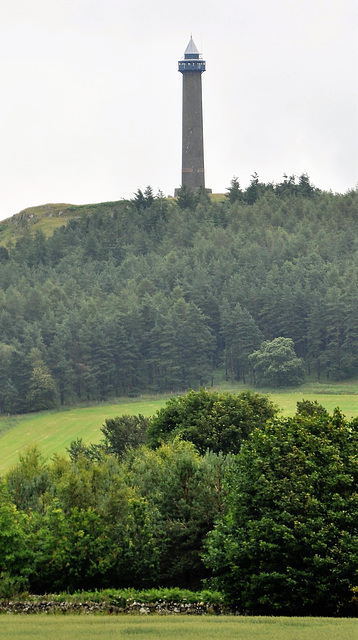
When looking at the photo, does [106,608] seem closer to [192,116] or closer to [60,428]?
[60,428]

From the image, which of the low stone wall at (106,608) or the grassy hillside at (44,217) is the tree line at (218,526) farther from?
the grassy hillside at (44,217)

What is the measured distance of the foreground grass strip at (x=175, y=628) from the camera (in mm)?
23094

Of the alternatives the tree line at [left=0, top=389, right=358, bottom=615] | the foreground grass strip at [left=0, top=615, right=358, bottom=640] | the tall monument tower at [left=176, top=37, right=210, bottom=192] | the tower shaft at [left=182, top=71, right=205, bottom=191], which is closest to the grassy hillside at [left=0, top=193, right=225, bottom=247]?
the tower shaft at [left=182, top=71, right=205, bottom=191]

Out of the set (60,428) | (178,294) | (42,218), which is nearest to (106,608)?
(60,428)

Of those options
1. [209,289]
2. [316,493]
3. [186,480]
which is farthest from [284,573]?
[209,289]

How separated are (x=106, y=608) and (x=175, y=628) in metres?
3.44

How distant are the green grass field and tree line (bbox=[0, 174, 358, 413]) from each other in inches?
217

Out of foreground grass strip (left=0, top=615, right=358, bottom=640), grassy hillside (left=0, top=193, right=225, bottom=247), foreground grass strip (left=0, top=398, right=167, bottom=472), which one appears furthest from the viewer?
grassy hillside (left=0, top=193, right=225, bottom=247)

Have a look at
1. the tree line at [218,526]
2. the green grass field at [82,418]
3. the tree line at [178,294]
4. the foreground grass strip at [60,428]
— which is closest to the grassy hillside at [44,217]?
the tree line at [178,294]

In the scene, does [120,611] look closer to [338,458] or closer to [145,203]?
[338,458]

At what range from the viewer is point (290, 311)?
126m

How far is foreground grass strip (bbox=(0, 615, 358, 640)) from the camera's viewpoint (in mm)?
23094

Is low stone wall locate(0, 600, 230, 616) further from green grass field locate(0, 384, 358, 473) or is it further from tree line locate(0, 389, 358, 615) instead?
green grass field locate(0, 384, 358, 473)

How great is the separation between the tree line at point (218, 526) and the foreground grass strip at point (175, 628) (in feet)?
7.08
